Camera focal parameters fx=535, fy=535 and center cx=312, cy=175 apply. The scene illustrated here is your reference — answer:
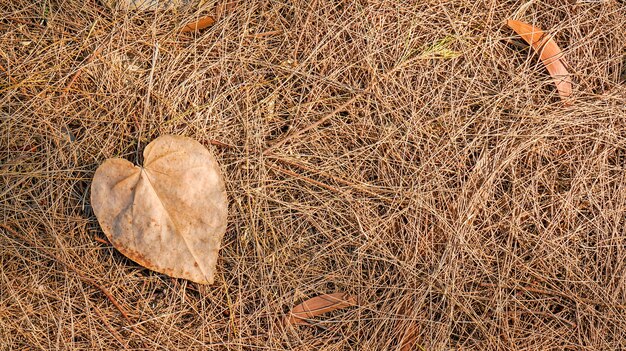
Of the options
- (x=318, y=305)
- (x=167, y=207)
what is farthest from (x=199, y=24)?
(x=318, y=305)

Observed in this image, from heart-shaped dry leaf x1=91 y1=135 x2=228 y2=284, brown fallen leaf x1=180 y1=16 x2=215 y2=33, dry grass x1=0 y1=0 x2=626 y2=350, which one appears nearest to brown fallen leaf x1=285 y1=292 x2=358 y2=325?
dry grass x1=0 y1=0 x2=626 y2=350

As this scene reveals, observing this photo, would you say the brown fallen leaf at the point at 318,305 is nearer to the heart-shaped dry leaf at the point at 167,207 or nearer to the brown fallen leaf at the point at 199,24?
the heart-shaped dry leaf at the point at 167,207

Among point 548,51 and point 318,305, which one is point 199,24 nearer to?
point 318,305

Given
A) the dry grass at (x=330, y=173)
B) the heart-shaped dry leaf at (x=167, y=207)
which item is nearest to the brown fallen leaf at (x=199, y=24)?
the dry grass at (x=330, y=173)

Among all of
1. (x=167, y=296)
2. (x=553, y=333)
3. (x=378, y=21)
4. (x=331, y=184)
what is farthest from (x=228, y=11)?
(x=553, y=333)

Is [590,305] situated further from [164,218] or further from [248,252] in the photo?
[164,218]
